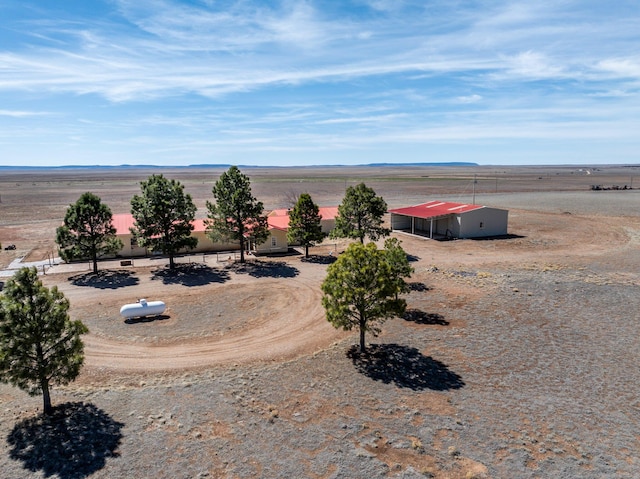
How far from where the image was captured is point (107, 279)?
138 feet

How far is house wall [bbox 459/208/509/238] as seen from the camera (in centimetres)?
6219

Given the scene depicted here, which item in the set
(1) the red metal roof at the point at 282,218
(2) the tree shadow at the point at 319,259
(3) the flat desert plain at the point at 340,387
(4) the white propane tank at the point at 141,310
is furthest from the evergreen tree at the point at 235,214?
(4) the white propane tank at the point at 141,310

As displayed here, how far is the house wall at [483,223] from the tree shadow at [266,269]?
28972 mm

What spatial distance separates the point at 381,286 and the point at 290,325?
29.8 ft

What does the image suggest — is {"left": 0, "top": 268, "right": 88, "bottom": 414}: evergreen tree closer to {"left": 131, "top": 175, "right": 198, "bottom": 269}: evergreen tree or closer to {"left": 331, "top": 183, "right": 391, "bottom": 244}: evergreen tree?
{"left": 131, "top": 175, "right": 198, "bottom": 269}: evergreen tree

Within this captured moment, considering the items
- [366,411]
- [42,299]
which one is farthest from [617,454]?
[42,299]

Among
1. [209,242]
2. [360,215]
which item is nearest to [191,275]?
[209,242]

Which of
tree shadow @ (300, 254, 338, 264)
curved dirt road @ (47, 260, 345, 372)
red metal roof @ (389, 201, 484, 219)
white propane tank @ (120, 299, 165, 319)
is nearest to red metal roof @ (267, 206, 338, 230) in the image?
tree shadow @ (300, 254, 338, 264)

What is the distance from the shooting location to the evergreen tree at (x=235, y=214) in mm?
47938

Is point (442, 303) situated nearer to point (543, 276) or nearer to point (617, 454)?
point (543, 276)

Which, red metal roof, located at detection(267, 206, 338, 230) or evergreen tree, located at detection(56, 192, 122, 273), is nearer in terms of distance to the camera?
evergreen tree, located at detection(56, 192, 122, 273)

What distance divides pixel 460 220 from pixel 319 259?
78.8 feet

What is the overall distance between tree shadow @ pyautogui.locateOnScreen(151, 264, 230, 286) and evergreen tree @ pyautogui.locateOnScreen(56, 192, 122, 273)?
5791 millimetres

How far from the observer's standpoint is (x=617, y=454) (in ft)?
55.0
